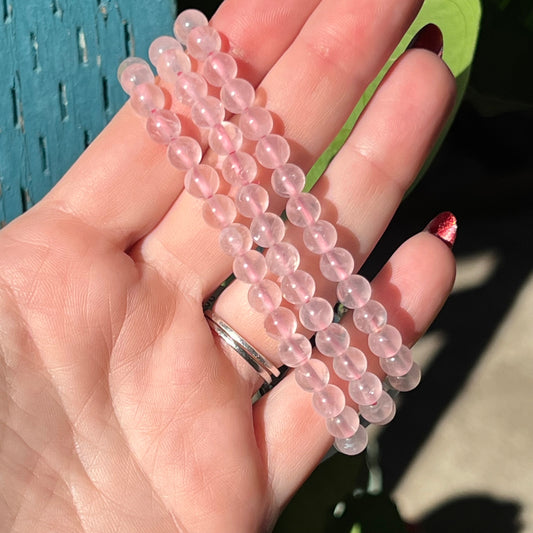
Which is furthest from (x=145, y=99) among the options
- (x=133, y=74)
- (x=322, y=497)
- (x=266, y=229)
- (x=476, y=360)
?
(x=476, y=360)

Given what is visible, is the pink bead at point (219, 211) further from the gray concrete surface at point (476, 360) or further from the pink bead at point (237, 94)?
the gray concrete surface at point (476, 360)

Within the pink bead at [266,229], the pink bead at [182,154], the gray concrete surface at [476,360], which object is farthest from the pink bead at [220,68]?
the gray concrete surface at [476,360]

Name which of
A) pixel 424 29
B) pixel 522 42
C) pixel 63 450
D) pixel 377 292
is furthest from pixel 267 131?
pixel 522 42

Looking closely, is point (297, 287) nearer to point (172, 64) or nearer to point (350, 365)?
point (350, 365)

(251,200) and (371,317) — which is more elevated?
(251,200)

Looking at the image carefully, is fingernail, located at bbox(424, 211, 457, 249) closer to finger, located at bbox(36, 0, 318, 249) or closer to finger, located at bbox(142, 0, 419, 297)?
finger, located at bbox(142, 0, 419, 297)

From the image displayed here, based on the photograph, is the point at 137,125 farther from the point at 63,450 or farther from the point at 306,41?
the point at 63,450
